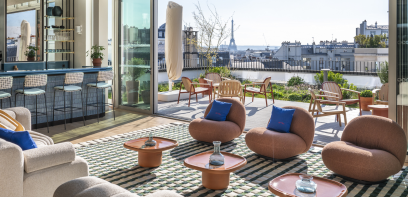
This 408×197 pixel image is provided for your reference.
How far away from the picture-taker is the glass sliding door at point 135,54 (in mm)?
8086

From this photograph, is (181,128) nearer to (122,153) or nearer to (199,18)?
(122,153)

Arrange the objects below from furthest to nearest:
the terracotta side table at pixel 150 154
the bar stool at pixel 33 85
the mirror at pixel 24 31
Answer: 1. the mirror at pixel 24 31
2. the bar stool at pixel 33 85
3. the terracotta side table at pixel 150 154

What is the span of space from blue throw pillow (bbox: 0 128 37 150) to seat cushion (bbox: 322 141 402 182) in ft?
10.2

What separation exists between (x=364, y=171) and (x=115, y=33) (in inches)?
265

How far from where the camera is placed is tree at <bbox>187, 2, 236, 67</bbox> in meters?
12.3

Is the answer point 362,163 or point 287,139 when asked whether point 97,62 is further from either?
point 362,163

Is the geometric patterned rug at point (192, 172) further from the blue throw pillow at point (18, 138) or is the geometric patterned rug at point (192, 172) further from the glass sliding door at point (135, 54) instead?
the glass sliding door at point (135, 54)

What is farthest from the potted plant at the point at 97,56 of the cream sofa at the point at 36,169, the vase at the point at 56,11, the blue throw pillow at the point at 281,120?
the cream sofa at the point at 36,169

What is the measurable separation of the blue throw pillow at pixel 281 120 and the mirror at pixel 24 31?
19.5ft

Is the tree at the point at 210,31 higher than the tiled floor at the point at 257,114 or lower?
higher

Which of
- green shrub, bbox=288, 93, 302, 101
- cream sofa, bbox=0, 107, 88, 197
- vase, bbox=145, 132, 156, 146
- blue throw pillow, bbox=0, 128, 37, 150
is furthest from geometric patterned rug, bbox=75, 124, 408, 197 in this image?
green shrub, bbox=288, 93, 302, 101

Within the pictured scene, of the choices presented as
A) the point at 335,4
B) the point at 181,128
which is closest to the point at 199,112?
the point at 181,128

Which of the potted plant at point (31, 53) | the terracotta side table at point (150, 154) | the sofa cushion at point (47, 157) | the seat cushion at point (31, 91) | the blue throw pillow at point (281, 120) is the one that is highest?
the potted plant at point (31, 53)

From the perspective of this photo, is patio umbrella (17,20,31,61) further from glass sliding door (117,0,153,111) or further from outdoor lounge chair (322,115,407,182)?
outdoor lounge chair (322,115,407,182)
